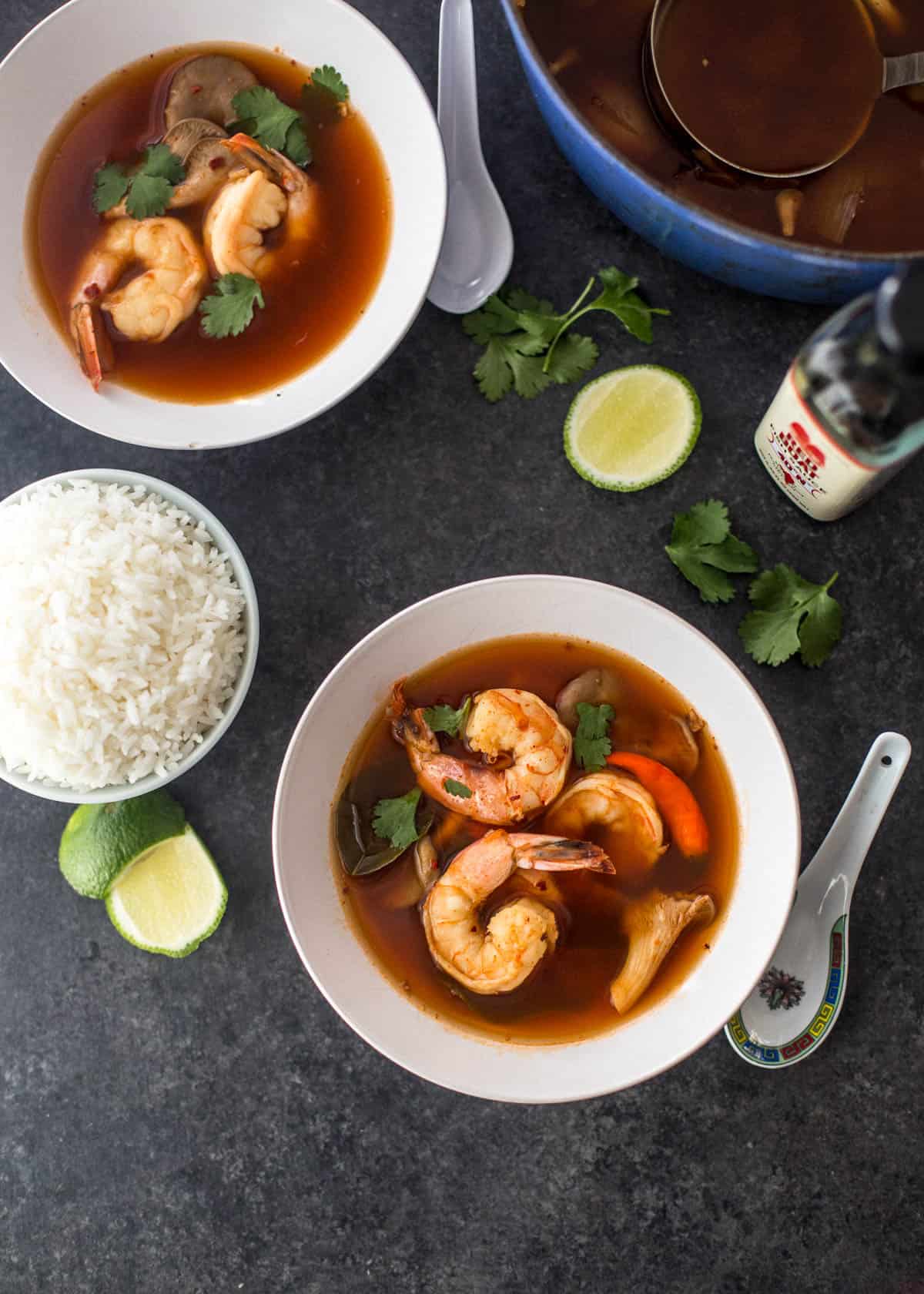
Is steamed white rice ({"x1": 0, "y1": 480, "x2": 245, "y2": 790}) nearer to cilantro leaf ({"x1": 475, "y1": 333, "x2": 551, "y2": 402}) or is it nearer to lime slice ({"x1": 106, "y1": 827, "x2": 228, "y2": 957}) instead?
lime slice ({"x1": 106, "y1": 827, "x2": 228, "y2": 957})

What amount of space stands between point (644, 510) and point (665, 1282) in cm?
132

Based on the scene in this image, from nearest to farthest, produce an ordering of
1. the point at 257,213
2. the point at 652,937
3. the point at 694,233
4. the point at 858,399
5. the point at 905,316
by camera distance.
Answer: the point at 905,316 → the point at 858,399 → the point at 694,233 → the point at 652,937 → the point at 257,213

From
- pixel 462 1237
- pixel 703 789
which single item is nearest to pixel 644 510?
pixel 703 789

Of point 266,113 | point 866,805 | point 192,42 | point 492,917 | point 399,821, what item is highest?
point 192,42

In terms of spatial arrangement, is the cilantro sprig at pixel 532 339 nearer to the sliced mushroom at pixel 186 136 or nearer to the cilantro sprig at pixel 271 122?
the cilantro sprig at pixel 271 122

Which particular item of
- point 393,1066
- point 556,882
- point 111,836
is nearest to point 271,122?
point 111,836

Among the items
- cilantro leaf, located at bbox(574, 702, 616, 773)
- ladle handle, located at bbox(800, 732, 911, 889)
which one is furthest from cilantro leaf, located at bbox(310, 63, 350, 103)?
ladle handle, located at bbox(800, 732, 911, 889)

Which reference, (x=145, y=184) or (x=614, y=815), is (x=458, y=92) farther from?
(x=614, y=815)

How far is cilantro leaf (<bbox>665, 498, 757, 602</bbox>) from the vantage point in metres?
1.79

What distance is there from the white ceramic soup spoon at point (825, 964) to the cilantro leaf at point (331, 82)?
1399 mm

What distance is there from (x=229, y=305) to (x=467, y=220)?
0.44 m

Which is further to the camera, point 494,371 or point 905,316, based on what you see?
point 494,371

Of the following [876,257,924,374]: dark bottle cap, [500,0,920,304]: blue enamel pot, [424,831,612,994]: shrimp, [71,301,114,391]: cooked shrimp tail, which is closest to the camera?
[876,257,924,374]: dark bottle cap

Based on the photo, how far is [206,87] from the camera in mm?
1769
